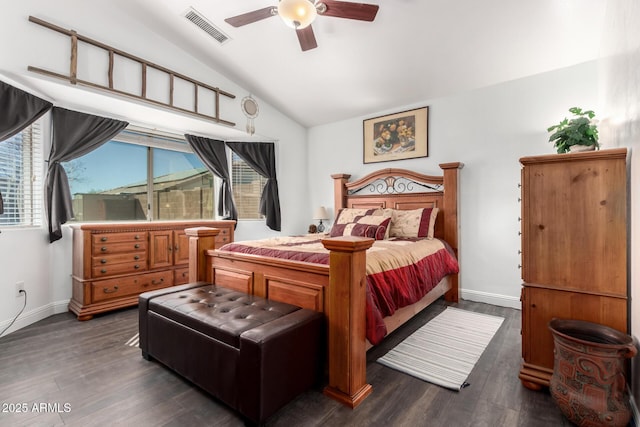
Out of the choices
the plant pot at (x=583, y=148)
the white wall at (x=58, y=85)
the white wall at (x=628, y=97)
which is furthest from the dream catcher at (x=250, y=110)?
the white wall at (x=628, y=97)

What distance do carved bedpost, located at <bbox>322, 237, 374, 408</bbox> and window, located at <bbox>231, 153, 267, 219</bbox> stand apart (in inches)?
135

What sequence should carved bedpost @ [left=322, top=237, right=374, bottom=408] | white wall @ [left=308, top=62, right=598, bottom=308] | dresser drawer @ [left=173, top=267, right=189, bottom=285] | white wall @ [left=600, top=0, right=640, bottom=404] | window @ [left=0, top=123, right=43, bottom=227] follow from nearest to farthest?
white wall @ [left=600, top=0, right=640, bottom=404]
carved bedpost @ [left=322, top=237, right=374, bottom=408]
window @ [left=0, top=123, right=43, bottom=227]
white wall @ [left=308, top=62, right=598, bottom=308]
dresser drawer @ [left=173, top=267, right=189, bottom=285]

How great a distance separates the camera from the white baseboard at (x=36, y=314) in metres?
2.70

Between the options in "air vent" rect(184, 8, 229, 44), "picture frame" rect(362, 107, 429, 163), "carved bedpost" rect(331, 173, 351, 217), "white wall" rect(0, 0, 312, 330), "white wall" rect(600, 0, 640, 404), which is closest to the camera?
"white wall" rect(600, 0, 640, 404)

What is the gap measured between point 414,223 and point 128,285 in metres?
3.39

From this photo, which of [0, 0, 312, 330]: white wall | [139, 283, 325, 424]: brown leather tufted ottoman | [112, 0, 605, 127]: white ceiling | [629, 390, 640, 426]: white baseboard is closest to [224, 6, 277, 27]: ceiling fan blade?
[112, 0, 605, 127]: white ceiling

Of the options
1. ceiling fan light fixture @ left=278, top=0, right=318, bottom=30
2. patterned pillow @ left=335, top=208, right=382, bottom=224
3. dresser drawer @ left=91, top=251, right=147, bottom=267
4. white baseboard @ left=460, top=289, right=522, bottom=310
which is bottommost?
white baseboard @ left=460, top=289, right=522, bottom=310

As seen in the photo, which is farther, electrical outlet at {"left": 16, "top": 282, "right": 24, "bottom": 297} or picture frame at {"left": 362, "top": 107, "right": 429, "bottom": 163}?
picture frame at {"left": 362, "top": 107, "right": 429, "bottom": 163}

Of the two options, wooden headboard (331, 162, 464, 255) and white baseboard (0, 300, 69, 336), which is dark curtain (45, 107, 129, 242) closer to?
white baseboard (0, 300, 69, 336)

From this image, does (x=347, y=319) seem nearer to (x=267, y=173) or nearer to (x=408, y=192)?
(x=408, y=192)

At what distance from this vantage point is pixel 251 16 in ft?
7.55

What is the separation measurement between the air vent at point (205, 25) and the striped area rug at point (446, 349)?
11.9ft

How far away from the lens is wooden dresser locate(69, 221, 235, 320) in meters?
3.04

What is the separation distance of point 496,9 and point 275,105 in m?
3.18
